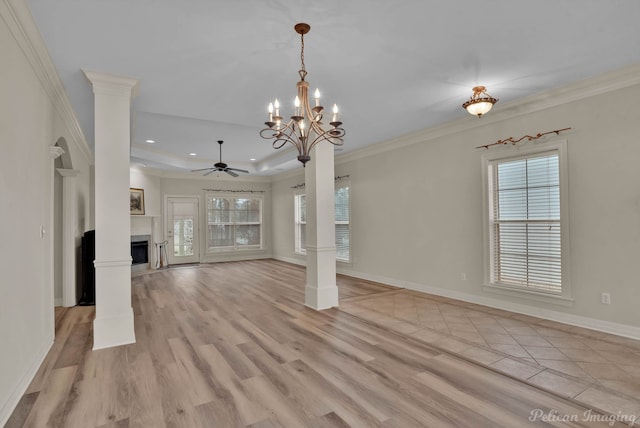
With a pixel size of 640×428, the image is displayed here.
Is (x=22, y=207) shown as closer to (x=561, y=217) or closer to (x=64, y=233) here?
(x=64, y=233)

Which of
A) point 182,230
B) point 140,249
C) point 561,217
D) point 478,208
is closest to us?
point 561,217

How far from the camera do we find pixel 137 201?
811 centimetres

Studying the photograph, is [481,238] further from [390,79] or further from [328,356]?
[328,356]

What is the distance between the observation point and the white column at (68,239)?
4.73 meters

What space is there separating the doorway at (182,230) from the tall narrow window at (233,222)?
0.38 meters

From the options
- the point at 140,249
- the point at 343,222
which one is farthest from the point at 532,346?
the point at 140,249

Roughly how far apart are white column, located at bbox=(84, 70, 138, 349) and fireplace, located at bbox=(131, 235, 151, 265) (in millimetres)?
5106

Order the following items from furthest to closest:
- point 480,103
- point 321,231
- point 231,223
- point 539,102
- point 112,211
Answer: point 231,223, point 321,231, point 539,102, point 480,103, point 112,211

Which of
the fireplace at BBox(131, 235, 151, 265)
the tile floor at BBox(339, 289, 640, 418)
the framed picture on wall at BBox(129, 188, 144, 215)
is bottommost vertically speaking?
the tile floor at BBox(339, 289, 640, 418)

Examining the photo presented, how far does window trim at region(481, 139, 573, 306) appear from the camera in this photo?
149 inches

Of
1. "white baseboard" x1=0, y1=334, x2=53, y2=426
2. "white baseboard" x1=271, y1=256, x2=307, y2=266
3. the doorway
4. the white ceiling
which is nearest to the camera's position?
"white baseboard" x1=0, y1=334, x2=53, y2=426

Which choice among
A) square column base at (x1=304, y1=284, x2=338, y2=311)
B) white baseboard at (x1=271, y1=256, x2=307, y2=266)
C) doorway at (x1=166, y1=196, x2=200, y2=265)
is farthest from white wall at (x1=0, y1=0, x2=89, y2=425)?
white baseboard at (x1=271, y1=256, x2=307, y2=266)

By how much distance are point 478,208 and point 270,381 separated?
3.66 metres

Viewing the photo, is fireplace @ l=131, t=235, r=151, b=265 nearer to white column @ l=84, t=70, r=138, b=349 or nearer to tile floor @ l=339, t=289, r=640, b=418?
white column @ l=84, t=70, r=138, b=349
